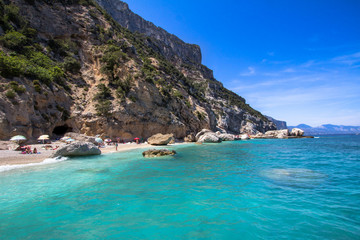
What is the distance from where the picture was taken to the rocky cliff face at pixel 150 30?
9208 centimetres

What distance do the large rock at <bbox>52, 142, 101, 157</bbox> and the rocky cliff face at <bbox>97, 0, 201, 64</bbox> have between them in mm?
73849

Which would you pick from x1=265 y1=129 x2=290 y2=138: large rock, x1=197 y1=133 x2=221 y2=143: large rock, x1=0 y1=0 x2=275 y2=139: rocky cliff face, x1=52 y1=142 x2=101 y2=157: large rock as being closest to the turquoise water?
x1=52 y1=142 x2=101 y2=157: large rock

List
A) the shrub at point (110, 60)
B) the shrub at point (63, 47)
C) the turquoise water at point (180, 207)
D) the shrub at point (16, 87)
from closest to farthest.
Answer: the turquoise water at point (180, 207) < the shrub at point (16, 87) < the shrub at point (63, 47) < the shrub at point (110, 60)

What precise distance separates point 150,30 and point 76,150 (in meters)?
104

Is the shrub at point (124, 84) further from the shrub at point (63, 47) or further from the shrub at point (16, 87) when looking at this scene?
the shrub at point (16, 87)

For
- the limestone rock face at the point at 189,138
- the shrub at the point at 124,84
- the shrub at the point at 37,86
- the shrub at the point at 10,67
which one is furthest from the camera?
the limestone rock face at the point at 189,138

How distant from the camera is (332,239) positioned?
3955 mm

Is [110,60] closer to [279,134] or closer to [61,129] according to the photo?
[61,129]

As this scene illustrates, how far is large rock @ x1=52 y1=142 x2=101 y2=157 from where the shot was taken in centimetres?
1589

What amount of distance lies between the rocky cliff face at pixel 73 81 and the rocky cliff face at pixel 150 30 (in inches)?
1683

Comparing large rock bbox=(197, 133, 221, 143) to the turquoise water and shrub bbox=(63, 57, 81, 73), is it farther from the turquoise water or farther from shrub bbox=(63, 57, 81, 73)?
the turquoise water

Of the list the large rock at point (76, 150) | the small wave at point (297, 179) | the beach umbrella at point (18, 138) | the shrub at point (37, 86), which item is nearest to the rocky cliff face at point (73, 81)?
the shrub at point (37, 86)

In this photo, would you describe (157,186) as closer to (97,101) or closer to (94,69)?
(97,101)

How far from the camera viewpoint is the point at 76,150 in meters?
16.9
